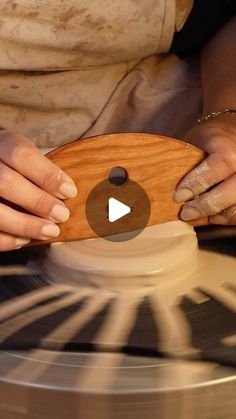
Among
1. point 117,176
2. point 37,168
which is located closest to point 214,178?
point 117,176

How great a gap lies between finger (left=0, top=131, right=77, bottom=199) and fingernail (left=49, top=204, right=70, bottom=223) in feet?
0.05

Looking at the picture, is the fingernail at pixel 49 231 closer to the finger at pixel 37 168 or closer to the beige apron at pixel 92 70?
the finger at pixel 37 168

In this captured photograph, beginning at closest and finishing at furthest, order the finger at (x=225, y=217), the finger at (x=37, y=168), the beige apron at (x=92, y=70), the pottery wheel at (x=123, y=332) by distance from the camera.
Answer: the pottery wheel at (x=123, y=332) → the finger at (x=37, y=168) → the finger at (x=225, y=217) → the beige apron at (x=92, y=70)

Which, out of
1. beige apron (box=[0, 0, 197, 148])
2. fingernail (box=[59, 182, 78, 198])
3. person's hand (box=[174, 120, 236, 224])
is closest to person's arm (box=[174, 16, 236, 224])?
person's hand (box=[174, 120, 236, 224])

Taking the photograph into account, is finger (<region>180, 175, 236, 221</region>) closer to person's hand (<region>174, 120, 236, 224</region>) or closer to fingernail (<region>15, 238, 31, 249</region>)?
person's hand (<region>174, 120, 236, 224</region>)

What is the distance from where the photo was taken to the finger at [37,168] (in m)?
0.90

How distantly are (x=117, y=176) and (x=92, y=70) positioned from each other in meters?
0.43

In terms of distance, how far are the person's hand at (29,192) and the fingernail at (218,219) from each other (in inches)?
8.1

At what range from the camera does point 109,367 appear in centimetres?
75

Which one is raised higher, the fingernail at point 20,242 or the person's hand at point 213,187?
the person's hand at point 213,187

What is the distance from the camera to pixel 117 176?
0.95 meters

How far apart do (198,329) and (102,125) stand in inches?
25.4

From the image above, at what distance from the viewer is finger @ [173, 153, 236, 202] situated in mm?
966
